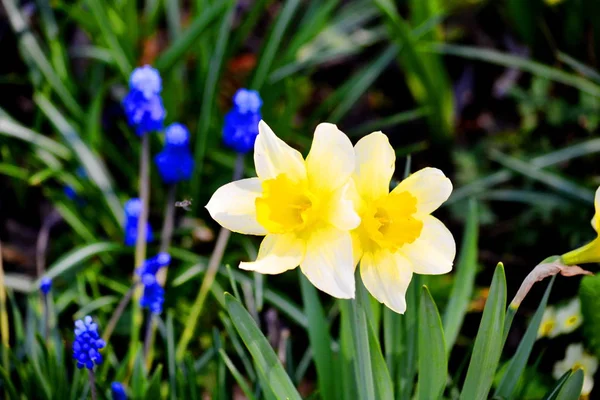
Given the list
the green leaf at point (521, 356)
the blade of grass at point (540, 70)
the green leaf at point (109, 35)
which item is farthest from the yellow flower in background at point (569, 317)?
the green leaf at point (109, 35)

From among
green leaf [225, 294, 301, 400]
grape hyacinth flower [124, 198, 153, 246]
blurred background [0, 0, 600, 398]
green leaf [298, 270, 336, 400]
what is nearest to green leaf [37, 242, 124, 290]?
blurred background [0, 0, 600, 398]

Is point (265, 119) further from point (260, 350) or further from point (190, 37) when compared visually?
point (260, 350)

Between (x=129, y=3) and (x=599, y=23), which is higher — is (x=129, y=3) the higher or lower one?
the higher one

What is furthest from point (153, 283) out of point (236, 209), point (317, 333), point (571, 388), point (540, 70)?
point (540, 70)

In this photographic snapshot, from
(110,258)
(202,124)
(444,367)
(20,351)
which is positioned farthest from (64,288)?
(444,367)

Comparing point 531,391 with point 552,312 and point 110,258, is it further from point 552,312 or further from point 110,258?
point 110,258
